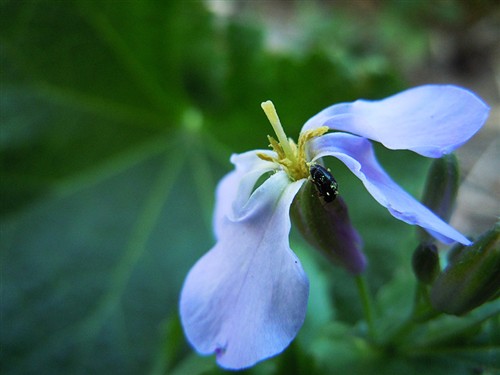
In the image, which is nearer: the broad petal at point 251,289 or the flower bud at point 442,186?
the broad petal at point 251,289

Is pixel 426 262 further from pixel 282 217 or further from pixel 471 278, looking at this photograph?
pixel 282 217

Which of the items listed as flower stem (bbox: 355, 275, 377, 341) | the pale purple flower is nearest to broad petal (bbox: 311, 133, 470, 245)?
the pale purple flower

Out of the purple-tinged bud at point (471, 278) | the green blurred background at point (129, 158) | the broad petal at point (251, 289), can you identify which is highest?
the green blurred background at point (129, 158)

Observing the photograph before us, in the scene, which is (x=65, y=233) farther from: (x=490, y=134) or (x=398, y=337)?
(x=490, y=134)

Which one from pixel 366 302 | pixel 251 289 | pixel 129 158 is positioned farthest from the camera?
pixel 129 158

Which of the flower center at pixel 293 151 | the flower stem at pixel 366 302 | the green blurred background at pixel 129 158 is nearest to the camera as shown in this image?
the flower center at pixel 293 151

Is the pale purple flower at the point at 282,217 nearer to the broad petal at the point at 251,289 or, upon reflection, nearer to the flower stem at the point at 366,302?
the broad petal at the point at 251,289

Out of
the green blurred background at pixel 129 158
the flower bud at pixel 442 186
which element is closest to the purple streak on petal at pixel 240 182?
the flower bud at pixel 442 186

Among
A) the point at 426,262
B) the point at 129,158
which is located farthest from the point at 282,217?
the point at 129,158
